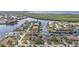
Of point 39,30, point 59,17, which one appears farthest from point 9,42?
point 59,17

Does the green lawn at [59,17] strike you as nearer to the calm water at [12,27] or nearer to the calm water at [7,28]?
the calm water at [12,27]

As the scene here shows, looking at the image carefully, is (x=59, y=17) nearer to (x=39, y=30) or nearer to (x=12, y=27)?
(x=39, y=30)

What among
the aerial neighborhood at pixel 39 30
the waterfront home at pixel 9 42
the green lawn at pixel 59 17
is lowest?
the waterfront home at pixel 9 42

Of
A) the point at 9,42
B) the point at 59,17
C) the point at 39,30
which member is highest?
the point at 59,17

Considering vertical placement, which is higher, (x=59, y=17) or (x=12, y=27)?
(x=59, y=17)

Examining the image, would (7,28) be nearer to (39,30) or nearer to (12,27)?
(12,27)

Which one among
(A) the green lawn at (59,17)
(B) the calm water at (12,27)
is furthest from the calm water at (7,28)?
(A) the green lawn at (59,17)

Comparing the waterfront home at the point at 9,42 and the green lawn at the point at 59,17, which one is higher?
the green lawn at the point at 59,17

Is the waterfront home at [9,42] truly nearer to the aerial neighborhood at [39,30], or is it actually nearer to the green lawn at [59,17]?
the aerial neighborhood at [39,30]

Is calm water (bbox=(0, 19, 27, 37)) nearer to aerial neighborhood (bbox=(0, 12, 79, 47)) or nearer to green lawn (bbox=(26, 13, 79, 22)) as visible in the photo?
aerial neighborhood (bbox=(0, 12, 79, 47))

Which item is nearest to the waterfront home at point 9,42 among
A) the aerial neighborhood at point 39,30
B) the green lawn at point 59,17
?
the aerial neighborhood at point 39,30
